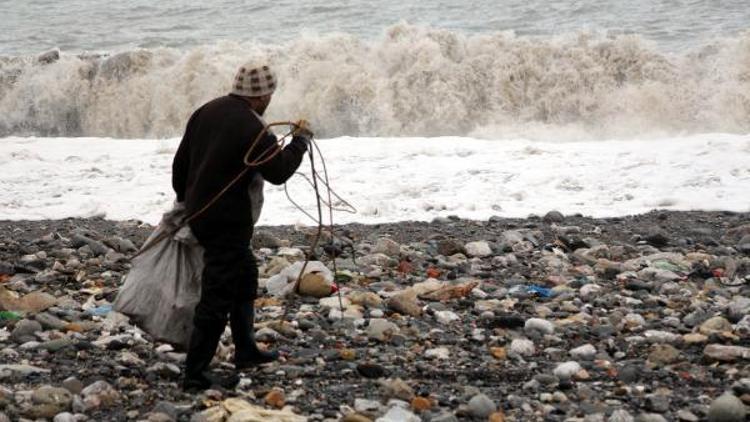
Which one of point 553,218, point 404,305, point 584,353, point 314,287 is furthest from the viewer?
point 553,218

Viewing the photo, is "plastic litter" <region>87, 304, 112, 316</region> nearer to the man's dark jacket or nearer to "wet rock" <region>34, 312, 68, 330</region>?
"wet rock" <region>34, 312, 68, 330</region>

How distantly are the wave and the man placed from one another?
12811 mm

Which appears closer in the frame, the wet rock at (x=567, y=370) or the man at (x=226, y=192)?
the man at (x=226, y=192)

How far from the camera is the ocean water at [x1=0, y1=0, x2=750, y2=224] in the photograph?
41.1ft

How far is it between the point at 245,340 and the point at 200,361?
35cm

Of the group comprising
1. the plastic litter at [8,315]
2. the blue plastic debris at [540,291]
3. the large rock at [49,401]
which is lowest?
the blue plastic debris at [540,291]

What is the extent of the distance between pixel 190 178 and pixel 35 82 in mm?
18020

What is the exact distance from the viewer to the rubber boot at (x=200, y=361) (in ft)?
17.1

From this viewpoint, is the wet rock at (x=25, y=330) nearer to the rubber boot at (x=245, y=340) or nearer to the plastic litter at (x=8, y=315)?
the plastic litter at (x=8, y=315)

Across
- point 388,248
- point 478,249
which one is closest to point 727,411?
point 478,249

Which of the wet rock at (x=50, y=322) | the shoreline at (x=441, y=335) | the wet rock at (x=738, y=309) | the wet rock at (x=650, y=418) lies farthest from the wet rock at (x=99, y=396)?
the wet rock at (x=738, y=309)

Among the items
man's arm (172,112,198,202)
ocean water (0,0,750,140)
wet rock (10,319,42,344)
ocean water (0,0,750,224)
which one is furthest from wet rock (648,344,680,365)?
ocean water (0,0,750,140)

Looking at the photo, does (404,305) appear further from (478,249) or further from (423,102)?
(423,102)

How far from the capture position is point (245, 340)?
5.53 meters
